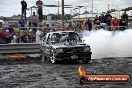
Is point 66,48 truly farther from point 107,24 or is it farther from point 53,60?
point 107,24

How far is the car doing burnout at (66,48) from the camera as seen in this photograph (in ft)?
58.6

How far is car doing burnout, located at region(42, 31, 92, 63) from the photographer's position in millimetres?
17859

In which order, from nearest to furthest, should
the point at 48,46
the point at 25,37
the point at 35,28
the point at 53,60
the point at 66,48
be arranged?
the point at 66,48, the point at 53,60, the point at 48,46, the point at 25,37, the point at 35,28

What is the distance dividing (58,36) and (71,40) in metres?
0.69

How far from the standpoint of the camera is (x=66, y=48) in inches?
703

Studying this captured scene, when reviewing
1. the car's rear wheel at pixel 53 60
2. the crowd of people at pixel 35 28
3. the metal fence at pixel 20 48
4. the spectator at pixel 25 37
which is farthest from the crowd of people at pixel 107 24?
the car's rear wheel at pixel 53 60

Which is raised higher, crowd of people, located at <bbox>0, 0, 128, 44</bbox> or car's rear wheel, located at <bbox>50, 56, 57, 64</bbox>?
crowd of people, located at <bbox>0, 0, 128, 44</bbox>

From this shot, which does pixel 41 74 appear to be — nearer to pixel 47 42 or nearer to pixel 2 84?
pixel 2 84

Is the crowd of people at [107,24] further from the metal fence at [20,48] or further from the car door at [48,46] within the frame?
the car door at [48,46]

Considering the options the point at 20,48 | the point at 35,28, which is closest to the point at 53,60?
the point at 20,48

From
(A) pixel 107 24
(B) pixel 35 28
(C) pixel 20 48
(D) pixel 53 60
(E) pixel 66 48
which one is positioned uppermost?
(A) pixel 107 24

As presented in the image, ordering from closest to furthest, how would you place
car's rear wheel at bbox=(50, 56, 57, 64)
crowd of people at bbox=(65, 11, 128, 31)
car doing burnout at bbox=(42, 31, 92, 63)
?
car doing burnout at bbox=(42, 31, 92, 63)
car's rear wheel at bbox=(50, 56, 57, 64)
crowd of people at bbox=(65, 11, 128, 31)

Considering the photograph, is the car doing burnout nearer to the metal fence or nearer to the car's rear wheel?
Result: the car's rear wheel

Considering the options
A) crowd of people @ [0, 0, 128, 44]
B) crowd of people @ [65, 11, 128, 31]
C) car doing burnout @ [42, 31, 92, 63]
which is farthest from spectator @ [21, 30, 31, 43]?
car doing burnout @ [42, 31, 92, 63]
